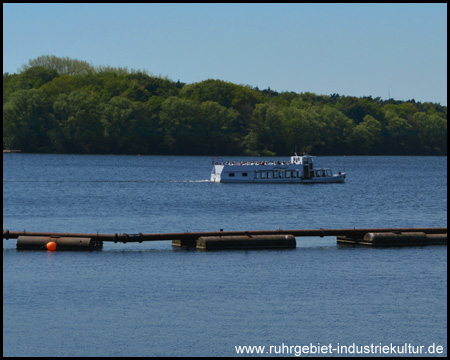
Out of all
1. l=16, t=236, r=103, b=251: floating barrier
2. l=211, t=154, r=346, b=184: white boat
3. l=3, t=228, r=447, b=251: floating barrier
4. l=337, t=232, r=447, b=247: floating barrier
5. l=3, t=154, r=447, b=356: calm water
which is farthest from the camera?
l=211, t=154, r=346, b=184: white boat

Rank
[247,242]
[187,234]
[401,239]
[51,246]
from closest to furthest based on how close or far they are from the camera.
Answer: [51,246] < [247,242] < [187,234] < [401,239]

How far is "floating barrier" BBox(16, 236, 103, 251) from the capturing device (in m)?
65.2

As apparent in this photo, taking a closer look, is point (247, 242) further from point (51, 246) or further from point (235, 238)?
point (51, 246)

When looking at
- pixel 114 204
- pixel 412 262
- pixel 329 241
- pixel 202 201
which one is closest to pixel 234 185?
pixel 202 201

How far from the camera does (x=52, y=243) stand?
65250mm

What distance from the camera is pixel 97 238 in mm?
66188

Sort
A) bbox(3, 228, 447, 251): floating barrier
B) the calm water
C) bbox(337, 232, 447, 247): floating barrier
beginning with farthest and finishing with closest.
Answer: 1. bbox(337, 232, 447, 247): floating barrier
2. bbox(3, 228, 447, 251): floating barrier
3. the calm water

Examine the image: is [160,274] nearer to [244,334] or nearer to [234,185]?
[244,334]

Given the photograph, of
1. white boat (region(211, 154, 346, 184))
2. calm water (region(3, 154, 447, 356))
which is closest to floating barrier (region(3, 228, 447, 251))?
calm water (region(3, 154, 447, 356))

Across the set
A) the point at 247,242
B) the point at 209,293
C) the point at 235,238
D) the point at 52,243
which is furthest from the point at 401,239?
the point at 52,243

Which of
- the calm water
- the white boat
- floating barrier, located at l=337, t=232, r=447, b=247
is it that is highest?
the white boat

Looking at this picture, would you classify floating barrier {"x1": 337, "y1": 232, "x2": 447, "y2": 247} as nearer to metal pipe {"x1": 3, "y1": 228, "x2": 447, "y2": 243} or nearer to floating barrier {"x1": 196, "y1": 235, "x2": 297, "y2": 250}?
metal pipe {"x1": 3, "y1": 228, "x2": 447, "y2": 243}

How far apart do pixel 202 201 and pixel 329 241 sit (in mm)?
49150

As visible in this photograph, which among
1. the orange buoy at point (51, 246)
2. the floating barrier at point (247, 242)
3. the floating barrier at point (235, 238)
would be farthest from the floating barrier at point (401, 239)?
the orange buoy at point (51, 246)
